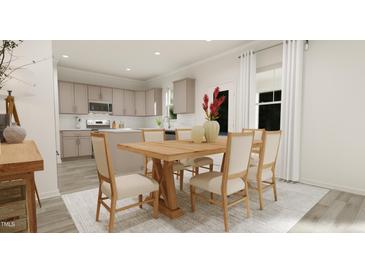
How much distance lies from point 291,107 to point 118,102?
5.14m

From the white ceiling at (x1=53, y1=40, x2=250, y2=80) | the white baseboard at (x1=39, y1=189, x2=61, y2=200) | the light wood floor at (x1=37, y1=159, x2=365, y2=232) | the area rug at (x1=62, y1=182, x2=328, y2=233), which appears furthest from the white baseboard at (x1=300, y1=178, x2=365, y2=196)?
the white baseboard at (x1=39, y1=189, x2=61, y2=200)

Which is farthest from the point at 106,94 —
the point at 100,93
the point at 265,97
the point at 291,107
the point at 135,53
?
the point at 291,107

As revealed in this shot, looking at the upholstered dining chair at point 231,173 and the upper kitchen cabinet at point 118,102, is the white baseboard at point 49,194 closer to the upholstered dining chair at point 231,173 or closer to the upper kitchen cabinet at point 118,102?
the upholstered dining chair at point 231,173

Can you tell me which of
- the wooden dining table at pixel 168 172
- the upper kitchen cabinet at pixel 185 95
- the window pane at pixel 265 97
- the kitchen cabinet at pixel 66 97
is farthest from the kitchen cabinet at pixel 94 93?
the window pane at pixel 265 97

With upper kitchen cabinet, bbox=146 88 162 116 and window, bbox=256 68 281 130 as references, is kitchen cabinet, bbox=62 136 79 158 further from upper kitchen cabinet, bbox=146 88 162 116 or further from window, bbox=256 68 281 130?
window, bbox=256 68 281 130

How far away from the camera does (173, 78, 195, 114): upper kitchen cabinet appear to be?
16.7 ft

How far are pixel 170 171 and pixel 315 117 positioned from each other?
2598mm

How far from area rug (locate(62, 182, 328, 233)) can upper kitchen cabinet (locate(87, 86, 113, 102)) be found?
393cm

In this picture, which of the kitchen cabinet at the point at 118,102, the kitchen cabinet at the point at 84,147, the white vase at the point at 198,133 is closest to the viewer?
the white vase at the point at 198,133

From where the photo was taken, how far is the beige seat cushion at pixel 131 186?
5.63 feet

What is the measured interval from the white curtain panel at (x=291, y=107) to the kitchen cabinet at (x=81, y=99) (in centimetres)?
527

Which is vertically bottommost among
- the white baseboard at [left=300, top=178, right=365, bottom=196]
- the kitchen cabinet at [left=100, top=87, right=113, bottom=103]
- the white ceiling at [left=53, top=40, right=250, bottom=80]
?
the white baseboard at [left=300, top=178, right=365, bottom=196]
